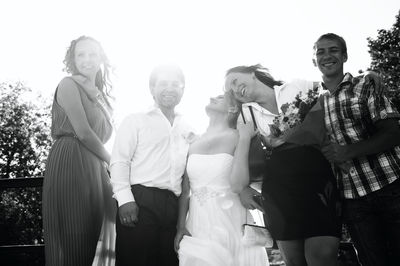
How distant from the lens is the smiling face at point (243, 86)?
3105 mm

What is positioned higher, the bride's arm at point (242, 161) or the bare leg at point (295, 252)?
the bride's arm at point (242, 161)

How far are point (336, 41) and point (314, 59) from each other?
0.22 metres

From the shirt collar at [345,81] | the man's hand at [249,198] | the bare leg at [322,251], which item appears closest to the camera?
the bare leg at [322,251]

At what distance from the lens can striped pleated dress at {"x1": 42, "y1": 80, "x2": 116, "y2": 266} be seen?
2.99 metres

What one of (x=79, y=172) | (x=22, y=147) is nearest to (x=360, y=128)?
(x=79, y=172)

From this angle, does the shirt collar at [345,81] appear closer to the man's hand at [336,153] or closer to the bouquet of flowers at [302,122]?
the bouquet of flowers at [302,122]

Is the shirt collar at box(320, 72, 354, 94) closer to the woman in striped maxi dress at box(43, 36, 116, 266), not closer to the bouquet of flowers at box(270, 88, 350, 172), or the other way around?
the bouquet of flowers at box(270, 88, 350, 172)

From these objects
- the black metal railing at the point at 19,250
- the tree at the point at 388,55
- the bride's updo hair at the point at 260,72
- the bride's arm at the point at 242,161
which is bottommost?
the black metal railing at the point at 19,250

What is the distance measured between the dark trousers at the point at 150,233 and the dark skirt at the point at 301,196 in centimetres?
77

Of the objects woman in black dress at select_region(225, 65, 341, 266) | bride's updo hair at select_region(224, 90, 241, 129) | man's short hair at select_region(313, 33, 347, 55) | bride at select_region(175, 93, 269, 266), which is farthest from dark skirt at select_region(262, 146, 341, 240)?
man's short hair at select_region(313, 33, 347, 55)

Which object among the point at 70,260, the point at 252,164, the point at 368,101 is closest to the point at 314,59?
the point at 368,101

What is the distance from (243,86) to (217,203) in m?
0.99

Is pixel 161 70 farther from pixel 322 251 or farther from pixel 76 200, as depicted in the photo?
pixel 322 251

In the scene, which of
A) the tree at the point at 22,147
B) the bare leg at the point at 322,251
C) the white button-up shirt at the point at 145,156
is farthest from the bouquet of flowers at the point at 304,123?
the tree at the point at 22,147
